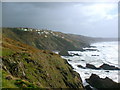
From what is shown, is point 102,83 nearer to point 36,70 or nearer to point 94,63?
point 36,70

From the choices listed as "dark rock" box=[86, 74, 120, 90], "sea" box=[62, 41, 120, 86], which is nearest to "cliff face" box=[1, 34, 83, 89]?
"dark rock" box=[86, 74, 120, 90]

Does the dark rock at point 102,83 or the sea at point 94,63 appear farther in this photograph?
the sea at point 94,63

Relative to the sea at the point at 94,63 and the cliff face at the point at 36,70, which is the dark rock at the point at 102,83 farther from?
the cliff face at the point at 36,70

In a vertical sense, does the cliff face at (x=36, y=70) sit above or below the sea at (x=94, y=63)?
above

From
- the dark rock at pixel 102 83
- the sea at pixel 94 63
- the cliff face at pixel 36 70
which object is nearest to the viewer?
the cliff face at pixel 36 70

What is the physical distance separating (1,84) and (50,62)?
24237 mm

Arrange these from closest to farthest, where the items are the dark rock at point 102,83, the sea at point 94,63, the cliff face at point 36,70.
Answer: the cliff face at point 36,70, the dark rock at point 102,83, the sea at point 94,63

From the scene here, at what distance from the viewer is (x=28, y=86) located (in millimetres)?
17172

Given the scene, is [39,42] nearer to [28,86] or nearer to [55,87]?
[55,87]

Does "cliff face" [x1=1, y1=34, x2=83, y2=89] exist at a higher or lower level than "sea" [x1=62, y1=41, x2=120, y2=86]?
higher

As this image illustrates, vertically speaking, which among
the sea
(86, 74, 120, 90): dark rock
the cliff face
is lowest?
the sea

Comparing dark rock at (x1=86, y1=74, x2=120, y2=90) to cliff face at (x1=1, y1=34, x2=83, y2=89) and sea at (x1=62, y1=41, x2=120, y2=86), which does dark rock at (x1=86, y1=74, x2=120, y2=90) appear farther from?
cliff face at (x1=1, y1=34, x2=83, y2=89)

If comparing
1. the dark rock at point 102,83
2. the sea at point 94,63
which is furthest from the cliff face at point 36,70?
the sea at point 94,63

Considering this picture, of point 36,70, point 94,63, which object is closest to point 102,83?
point 36,70
